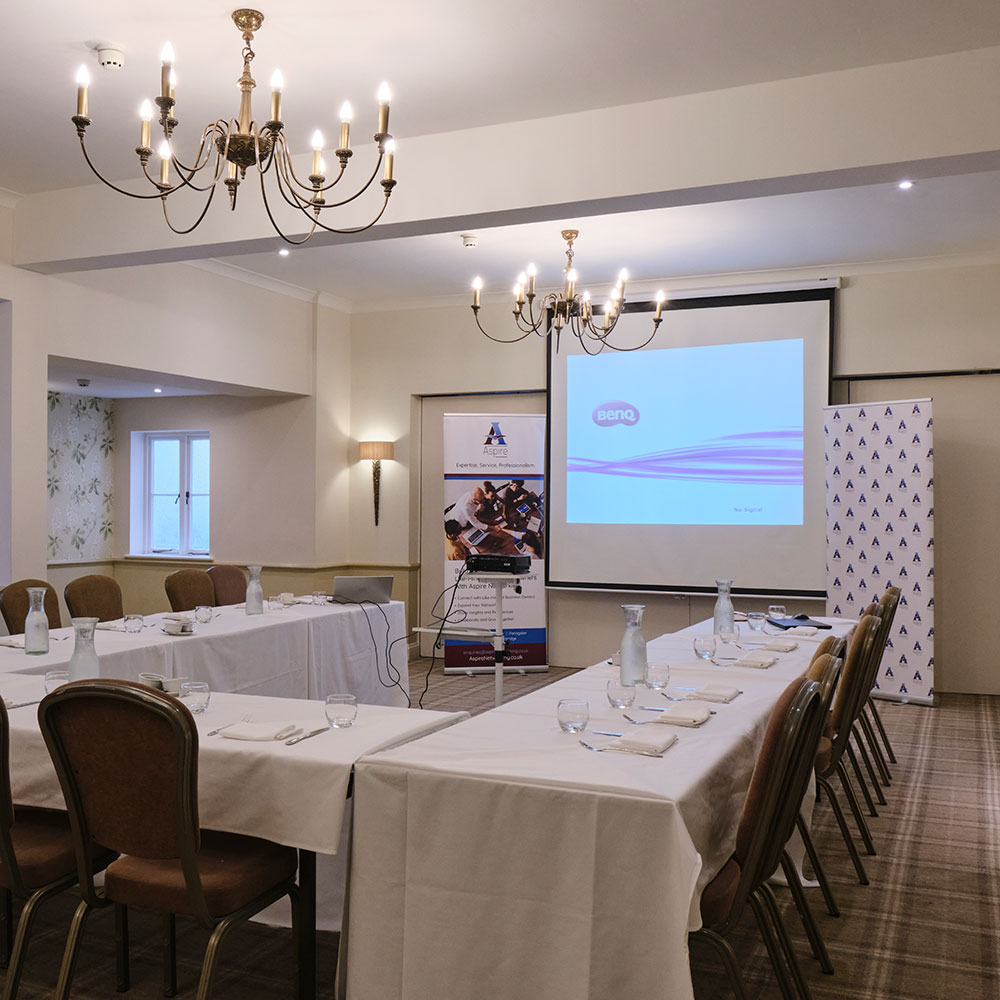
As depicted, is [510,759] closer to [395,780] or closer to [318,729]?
[395,780]

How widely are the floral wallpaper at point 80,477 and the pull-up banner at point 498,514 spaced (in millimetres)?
4013

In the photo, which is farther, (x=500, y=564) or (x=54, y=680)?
(x=500, y=564)

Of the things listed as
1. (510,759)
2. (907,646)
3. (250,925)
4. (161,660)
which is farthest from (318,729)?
(907,646)

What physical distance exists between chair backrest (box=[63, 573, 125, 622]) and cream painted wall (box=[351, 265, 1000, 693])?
3405 millimetres

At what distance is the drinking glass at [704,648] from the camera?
4004 millimetres

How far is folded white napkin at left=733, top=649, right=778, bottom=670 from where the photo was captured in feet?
12.4

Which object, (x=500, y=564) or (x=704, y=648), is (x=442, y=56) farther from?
(x=500, y=564)

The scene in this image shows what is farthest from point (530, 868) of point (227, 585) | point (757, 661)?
point (227, 585)

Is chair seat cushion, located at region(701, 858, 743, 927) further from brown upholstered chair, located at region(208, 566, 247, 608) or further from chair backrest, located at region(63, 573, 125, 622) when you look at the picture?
brown upholstered chair, located at region(208, 566, 247, 608)

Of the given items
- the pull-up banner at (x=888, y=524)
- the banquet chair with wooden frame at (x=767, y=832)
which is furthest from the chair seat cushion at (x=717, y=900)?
the pull-up banner at (x=888, y=524)

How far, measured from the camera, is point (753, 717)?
2.89m

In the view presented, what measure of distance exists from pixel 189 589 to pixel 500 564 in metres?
1.92

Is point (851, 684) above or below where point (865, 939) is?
above

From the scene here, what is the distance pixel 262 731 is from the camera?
102 inches
